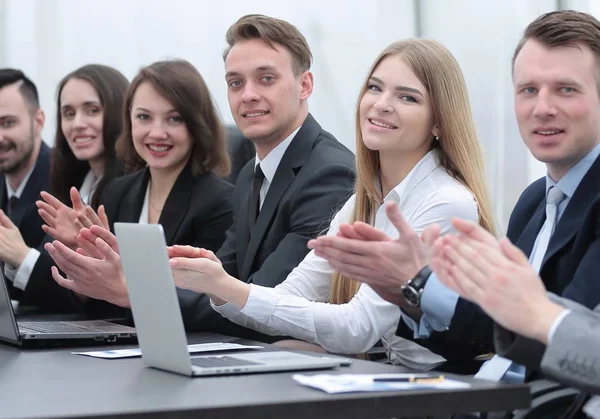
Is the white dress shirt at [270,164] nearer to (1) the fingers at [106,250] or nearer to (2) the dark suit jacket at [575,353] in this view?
(1) the fingers at [106,250]

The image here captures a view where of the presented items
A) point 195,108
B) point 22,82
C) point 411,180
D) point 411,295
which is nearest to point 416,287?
point 411,295

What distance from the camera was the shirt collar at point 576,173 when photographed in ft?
6.92

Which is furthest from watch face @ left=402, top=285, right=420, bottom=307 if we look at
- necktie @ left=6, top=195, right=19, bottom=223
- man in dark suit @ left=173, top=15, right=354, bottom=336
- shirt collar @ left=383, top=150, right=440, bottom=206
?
necktie @ left=6, top=195, right=19, bottom=223

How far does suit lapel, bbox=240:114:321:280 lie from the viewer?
313cm

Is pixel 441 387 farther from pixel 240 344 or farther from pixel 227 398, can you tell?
pixel 240 344

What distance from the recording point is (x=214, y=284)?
93.7 inches

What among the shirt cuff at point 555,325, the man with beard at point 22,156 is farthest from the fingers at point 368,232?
the man with beard at point 22,156

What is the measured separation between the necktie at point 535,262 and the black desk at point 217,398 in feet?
1.18

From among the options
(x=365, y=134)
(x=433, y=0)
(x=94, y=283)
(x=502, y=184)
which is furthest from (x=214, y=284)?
(x=433, y=0)

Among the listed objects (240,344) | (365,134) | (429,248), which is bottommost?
(240,344)

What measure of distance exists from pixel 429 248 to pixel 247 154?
237 centimetres

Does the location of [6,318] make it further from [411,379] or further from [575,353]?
[575,353]

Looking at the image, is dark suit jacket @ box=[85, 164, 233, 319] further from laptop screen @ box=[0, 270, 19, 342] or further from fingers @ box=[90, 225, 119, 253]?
laptop screen @ box=[0, 270, 19, 342]

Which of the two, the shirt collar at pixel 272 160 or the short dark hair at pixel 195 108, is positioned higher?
the short dark hair at pixel 195 108
